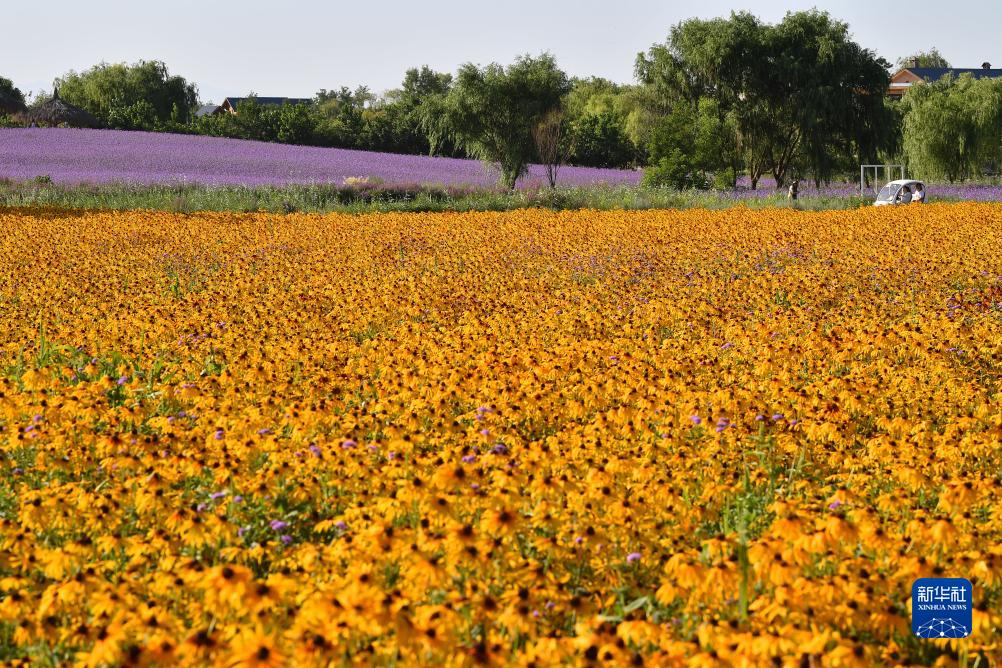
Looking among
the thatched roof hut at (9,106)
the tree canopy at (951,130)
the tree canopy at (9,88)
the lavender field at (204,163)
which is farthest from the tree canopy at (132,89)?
the tree canopy at (951,130)

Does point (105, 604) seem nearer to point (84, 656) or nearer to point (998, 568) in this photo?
point (84, 656)

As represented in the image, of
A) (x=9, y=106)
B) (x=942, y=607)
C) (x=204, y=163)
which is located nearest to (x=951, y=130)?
(x=204, y=163)

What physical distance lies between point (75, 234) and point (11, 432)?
1442cm

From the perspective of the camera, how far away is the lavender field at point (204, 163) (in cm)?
3375

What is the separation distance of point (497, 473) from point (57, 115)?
5621 cm

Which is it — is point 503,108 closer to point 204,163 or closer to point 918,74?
point 204,163

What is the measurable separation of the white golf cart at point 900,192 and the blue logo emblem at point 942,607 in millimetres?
25940

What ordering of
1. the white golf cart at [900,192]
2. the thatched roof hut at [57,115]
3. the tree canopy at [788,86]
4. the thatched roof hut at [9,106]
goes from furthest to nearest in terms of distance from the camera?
the thatched roof hut at [9,106] < the thatched roof hut at [57,115] < the tree canopy at [788,86] < the white golf cart at [900,192]

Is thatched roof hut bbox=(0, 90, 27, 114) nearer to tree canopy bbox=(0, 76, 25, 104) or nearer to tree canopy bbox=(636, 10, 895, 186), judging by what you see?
tree canopy bbox=(0, 76, 25, 104)

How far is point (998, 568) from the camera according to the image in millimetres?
3787

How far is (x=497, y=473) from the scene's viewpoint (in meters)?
4.36

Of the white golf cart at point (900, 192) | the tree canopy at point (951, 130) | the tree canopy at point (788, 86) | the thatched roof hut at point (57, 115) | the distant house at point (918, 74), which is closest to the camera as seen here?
the white golf cart at point (900, 192)

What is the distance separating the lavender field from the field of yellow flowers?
22.7 meters

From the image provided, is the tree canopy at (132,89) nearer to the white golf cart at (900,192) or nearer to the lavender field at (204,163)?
the lavender field at (204,163)
